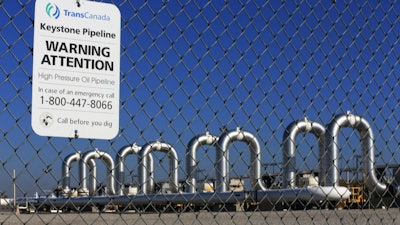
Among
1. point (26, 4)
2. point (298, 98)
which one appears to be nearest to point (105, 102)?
point (26, 4)

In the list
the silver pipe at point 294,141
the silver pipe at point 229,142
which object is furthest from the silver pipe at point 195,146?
the silver pipe at point 294,141

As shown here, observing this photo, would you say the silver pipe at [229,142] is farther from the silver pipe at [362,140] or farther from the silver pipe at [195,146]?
the silver pipe at [362,140]

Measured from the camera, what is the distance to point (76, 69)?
2.89 metres

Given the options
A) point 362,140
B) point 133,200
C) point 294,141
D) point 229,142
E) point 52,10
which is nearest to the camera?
point 52,10

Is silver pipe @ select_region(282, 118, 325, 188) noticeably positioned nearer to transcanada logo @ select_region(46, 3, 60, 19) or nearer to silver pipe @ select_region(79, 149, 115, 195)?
silver pipe @ select_region(79, 149, 115, 195)

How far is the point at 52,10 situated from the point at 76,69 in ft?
0.94

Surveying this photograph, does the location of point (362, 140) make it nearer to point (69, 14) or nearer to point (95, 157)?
point (95, 157)

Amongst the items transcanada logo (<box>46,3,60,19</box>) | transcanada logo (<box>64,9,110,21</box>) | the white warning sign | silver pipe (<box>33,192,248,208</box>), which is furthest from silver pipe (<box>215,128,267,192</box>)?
transcanada logo (<box>46,3,60,19</box>)

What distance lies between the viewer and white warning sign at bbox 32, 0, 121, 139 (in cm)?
281

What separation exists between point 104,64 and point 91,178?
83 cm

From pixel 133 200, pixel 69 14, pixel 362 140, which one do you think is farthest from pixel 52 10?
pixel 362 140

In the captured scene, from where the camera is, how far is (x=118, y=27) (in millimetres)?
3035

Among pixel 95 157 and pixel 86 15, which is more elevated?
pixel 86 15

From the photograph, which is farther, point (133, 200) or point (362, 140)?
point (362, 140)
